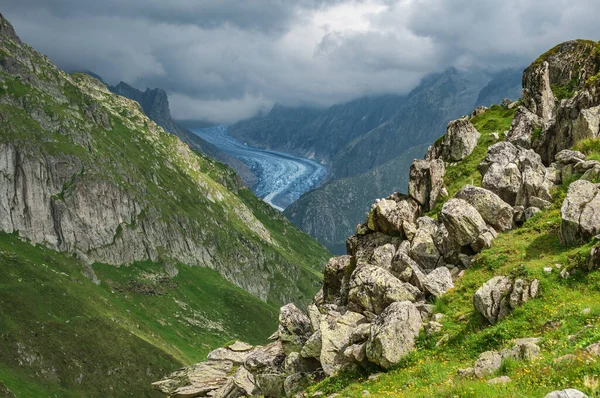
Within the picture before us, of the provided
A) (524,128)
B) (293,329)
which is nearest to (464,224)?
(293,329)

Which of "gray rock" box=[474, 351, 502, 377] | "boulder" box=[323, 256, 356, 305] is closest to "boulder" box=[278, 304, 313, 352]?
"boulder" box=[323, 256, 356, 305]

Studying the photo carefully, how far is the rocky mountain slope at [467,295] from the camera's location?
2155 cm

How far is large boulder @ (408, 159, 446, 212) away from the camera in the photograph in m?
48.8

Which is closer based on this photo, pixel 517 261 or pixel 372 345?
pixel 372 345

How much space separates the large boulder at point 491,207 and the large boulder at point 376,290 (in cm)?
872

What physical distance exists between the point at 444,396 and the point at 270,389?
19.5 m

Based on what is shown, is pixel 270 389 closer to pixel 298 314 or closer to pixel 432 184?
pixel 298 314

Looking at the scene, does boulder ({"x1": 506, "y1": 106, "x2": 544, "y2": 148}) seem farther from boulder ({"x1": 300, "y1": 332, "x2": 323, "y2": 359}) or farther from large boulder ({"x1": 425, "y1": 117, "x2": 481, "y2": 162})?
boulder ({"x1": 300, "y1": 332, "x2": 323, "y2": 359})

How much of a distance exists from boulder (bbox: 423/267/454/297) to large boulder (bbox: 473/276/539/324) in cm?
480

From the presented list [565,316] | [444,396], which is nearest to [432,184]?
[565,316]

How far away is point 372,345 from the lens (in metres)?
28.8

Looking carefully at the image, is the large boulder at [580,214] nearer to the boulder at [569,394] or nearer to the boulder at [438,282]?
the boulder at [438,282]

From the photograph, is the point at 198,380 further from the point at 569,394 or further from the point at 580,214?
the point at 569,394

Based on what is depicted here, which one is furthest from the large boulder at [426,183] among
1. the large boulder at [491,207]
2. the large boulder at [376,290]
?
the large boulder at [376,290]
